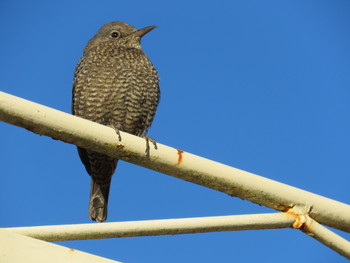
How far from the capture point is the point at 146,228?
7.23 feet

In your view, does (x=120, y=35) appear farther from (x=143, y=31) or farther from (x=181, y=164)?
(x=181, y=164)

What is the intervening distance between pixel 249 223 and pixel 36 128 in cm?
93

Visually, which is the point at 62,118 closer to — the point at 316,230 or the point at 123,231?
the point at 123,231

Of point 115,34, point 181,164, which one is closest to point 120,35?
point 115,34

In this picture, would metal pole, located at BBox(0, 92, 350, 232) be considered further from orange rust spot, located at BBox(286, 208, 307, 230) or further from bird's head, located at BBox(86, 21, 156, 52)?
bird's head, located at BBox(86, 21, 156, 52)

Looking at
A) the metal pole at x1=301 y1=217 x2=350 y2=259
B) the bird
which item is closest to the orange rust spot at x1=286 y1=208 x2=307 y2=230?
the metal pole at x1=301 y1=217 x2=350 y2=259

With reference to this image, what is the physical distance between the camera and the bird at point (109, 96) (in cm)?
504

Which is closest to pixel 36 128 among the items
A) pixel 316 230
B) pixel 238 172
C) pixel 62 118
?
pixel 62 118

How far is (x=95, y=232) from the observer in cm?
217

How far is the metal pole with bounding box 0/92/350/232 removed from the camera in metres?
1.99

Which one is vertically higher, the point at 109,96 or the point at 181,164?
the point at 109,96

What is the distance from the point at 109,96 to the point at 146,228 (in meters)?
2.94

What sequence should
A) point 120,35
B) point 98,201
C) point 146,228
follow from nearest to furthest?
point 146,228 → point 98,201 → point 120,35

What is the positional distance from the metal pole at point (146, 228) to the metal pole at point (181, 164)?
111 millimetres
